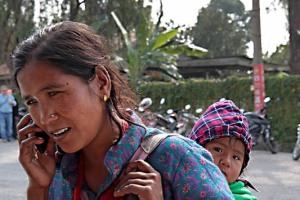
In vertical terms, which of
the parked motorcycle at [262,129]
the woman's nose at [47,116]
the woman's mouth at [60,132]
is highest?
the woman's nose at [47,116]

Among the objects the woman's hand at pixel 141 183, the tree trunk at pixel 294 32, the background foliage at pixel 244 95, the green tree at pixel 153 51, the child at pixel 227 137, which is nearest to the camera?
the woman's hand at pixel 141 183

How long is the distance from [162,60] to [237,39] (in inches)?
1093

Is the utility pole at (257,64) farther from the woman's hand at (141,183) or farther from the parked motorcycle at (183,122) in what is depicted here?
the woman's hand at (141,183)

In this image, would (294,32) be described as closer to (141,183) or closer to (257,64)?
(257,64)

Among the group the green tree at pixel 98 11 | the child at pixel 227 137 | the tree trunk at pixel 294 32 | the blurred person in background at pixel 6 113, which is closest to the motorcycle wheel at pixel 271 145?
the tree trunk at pixel 294 32

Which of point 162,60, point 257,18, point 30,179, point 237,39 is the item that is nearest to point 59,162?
point 30,179

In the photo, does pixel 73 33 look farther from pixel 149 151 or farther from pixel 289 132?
pixel 289 132

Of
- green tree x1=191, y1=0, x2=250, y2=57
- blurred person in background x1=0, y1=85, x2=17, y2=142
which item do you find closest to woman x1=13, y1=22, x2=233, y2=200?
blurred person in background x1=0, y1=85, x2=17, y2=142

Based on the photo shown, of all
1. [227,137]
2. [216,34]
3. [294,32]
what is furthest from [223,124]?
[216,34]

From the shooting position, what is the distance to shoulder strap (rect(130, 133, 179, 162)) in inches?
58.9

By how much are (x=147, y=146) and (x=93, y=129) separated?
0.16 metres

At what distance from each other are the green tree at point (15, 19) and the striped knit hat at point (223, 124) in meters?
24.4

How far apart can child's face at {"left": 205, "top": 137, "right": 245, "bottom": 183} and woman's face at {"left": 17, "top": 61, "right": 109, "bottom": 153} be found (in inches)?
50.3

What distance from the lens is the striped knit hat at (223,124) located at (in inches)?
105
